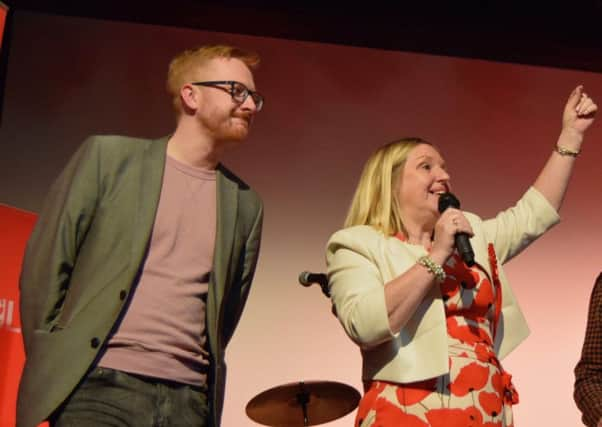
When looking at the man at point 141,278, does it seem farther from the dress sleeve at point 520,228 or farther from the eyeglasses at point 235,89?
the dress sleeve at point 520,228

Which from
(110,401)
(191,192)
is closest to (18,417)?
(110,401)

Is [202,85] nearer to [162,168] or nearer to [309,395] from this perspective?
[162,168]

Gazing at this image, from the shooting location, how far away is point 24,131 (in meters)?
3.47

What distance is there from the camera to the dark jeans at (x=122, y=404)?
1.84 m

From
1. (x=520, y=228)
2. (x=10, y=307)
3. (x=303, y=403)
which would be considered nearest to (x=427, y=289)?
(x=520, y=228)

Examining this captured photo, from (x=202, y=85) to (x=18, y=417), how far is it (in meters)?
1.03

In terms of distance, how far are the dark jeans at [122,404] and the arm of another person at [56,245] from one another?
0.19m

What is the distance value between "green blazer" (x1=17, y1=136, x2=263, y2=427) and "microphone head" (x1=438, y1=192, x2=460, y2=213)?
1.81 feet

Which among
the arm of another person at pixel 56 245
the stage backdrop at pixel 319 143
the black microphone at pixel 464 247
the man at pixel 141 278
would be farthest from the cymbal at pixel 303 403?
the arm of another person at pixel 56 245

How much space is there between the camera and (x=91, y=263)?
6.56ft

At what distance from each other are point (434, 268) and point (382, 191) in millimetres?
418

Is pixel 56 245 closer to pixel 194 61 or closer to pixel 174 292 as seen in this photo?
pixel 174 292

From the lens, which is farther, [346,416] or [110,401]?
[346,416]

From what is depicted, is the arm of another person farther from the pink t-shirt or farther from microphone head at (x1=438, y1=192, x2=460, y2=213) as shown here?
microphone head at (x1=438, y1=192, x2=460, y2=213)
